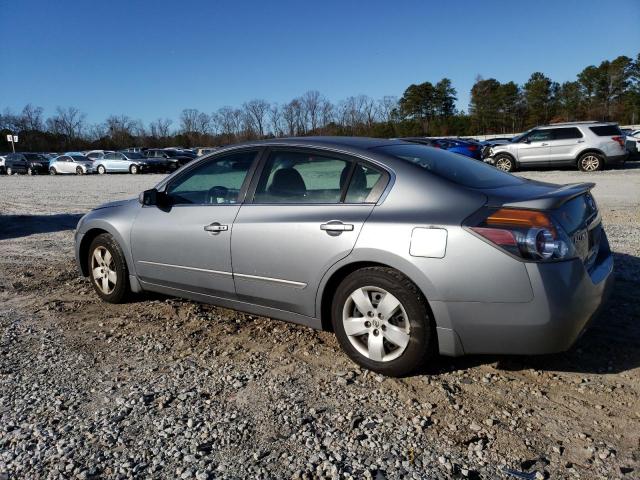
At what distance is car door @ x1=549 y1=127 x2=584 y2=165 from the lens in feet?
63.7

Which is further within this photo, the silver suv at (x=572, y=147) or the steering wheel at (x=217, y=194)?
the silver suv at (x=572, y=147)

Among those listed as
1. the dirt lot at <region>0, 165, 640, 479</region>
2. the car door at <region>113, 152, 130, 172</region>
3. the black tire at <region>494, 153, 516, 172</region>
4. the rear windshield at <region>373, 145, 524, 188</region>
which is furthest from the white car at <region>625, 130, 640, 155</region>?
the car door at <region>113, 152, 130, 172</region>

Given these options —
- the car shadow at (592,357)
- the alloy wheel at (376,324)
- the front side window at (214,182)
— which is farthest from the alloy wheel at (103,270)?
the car shadow at (592,357)

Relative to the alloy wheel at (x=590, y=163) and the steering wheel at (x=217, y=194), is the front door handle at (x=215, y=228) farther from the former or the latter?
the alloy wheel at (x=590, y=163)

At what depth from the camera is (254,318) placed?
4.56 meters

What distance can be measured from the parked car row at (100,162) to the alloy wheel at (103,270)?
32.0 m

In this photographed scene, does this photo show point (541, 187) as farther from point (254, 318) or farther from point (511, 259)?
point (254, 318)

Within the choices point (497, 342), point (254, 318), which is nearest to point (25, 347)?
point (254, 318)

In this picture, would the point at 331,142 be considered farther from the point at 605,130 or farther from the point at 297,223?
the point at 605,130

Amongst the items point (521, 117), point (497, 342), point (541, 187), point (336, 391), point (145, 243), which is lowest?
point (336, 391)

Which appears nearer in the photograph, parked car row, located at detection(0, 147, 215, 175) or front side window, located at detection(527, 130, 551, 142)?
front side window, located at detection(527, 130, 551, 142)

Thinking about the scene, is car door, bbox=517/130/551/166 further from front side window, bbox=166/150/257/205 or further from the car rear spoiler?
front side window, bbox=166/150/257/205

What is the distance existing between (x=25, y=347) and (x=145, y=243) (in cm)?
121

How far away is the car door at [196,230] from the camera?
404 cm
